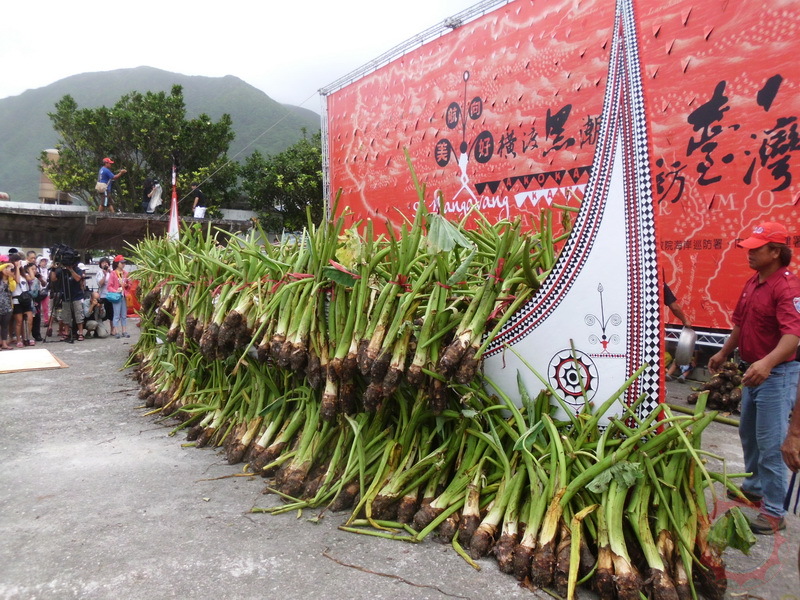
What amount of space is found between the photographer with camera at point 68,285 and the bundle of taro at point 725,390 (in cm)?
983

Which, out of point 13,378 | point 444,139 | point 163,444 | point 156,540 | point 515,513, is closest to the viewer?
point 515,513

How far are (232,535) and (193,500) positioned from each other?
541mm

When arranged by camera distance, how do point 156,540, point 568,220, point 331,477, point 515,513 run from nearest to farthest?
point 515,513 → point 156,540 → point 331,477 → point 568,220

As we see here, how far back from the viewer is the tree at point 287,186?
22.4 metres

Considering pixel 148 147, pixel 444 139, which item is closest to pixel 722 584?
pixel 444 139

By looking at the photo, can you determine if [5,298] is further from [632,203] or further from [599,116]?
[632,203]

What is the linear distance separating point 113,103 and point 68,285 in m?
87.4

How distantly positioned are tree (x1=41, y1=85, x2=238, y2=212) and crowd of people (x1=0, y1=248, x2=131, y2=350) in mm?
11264

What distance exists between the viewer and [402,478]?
287cm

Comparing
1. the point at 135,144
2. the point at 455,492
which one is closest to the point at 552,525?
the point at 455,492

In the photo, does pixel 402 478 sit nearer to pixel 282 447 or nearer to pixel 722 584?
pixel 282 447

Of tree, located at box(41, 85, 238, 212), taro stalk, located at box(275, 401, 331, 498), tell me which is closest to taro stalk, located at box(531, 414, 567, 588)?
taro stalk, located at box(275, 401, 331, 498)

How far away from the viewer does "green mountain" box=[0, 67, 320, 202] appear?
78812 mm

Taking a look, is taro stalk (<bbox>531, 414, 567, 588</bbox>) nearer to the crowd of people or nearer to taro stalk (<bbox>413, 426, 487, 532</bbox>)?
taro stalk (<bbox>413, 426, 487, 532</bbox>)
